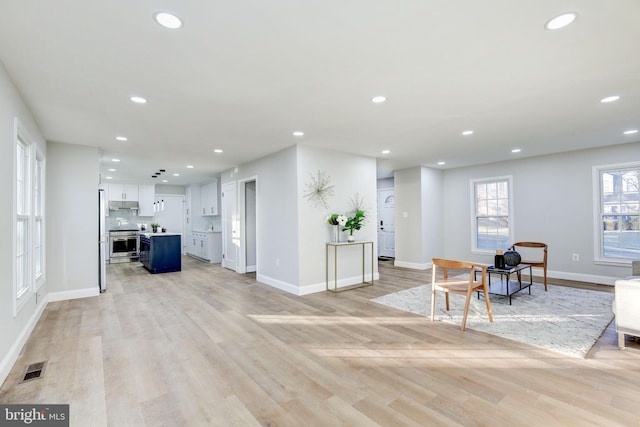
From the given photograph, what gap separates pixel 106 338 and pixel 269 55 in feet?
10.7

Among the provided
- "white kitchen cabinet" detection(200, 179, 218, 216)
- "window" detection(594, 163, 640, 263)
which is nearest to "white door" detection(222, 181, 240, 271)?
"white kitchen cabinet" detection(200, 179, 218, 216)

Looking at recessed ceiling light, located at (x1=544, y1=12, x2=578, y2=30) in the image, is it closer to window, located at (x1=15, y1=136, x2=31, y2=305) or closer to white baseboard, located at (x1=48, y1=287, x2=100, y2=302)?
window, located at (x1=15, y1=136, x2=31, y2=305)

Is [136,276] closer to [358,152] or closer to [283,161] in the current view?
[283,161]

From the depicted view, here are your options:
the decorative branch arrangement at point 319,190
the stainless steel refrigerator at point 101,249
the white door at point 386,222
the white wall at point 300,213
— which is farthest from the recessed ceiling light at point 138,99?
the white door at point 386,222

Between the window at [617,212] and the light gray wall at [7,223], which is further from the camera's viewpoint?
the window at [617,212]

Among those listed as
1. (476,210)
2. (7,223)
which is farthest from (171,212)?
(476,210)

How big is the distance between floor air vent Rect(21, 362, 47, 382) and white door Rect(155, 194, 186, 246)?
8.40 metres

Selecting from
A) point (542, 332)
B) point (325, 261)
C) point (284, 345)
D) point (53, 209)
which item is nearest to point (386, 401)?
point (284, 345)

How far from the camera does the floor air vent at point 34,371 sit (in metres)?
2.41

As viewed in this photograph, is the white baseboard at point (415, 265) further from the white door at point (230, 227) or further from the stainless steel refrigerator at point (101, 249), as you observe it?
the stainless steel refrigerator at point (101, 249)

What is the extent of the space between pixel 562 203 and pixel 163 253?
8.50 m

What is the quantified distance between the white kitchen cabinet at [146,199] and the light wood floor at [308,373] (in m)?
6.07

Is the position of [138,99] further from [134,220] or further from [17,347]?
[134,220]

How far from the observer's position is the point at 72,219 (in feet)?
15.9
